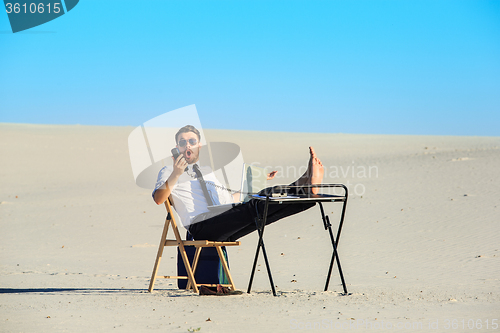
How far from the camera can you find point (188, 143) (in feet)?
16.3

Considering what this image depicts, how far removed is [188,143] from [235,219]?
3.12 ft

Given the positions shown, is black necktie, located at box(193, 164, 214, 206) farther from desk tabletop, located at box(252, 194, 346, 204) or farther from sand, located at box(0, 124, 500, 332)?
sand, located at box(0, 124, 500, 332)

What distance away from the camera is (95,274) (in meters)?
A: 6.31

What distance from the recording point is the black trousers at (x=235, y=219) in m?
4.52

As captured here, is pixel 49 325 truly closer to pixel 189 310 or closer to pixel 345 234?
pixel 189 310

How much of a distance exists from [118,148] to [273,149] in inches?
438

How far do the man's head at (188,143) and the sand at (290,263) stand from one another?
4.51 feet

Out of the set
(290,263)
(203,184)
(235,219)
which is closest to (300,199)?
(235,219)

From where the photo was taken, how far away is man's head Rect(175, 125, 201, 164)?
495 centimetres

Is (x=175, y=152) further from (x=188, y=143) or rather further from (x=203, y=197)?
(x=203, y=197)

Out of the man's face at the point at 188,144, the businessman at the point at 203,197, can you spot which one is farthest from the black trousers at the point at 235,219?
the man's face at the point at 188,144

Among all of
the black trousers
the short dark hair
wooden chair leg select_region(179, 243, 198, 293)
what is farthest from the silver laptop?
wooden chair leg select_region(179, 243, 198, 293)

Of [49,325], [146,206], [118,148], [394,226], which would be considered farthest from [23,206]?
[118,148]

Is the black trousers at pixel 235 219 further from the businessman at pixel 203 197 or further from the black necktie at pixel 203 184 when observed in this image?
the black necktie at pixel 203 184
